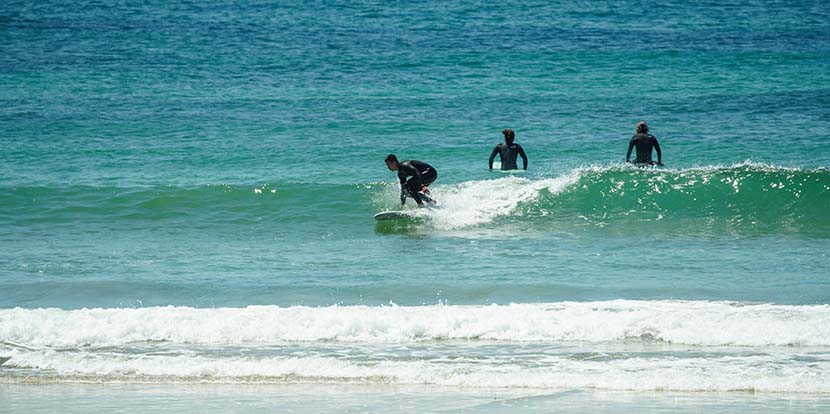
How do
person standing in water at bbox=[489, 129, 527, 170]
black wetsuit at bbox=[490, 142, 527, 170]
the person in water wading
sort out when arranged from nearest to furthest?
the person in water wading < person standing in water at bbox=[489, 129, 527, 170] < black wetsuit at bbox=[490, 142, 527, 170]

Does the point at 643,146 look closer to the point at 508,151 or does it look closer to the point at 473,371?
the point at 508,151

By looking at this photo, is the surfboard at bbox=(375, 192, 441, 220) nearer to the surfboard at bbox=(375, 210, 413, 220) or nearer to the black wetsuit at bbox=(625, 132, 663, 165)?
the surfboard at bbox=(375, 210, 413, 220)

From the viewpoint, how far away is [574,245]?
13.5 meters

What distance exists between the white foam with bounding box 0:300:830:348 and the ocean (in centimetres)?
→ 4

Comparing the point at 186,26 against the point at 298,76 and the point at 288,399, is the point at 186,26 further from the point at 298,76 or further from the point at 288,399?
the point at 288,399

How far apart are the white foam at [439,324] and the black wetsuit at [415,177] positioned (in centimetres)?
481

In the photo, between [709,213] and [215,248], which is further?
[709,213]

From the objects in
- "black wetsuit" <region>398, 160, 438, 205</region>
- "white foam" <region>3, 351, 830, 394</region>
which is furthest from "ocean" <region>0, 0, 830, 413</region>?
"black wetsuit" <region>398, 160, 438, 205</region>

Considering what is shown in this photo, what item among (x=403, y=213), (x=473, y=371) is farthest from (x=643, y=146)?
(x=473, y=371)

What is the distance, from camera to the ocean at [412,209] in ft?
26.9

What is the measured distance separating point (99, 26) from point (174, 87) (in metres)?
8.00

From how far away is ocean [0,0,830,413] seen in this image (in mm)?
8195

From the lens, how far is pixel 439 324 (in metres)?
9.40

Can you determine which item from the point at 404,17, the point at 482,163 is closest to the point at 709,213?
the point at 482,163
